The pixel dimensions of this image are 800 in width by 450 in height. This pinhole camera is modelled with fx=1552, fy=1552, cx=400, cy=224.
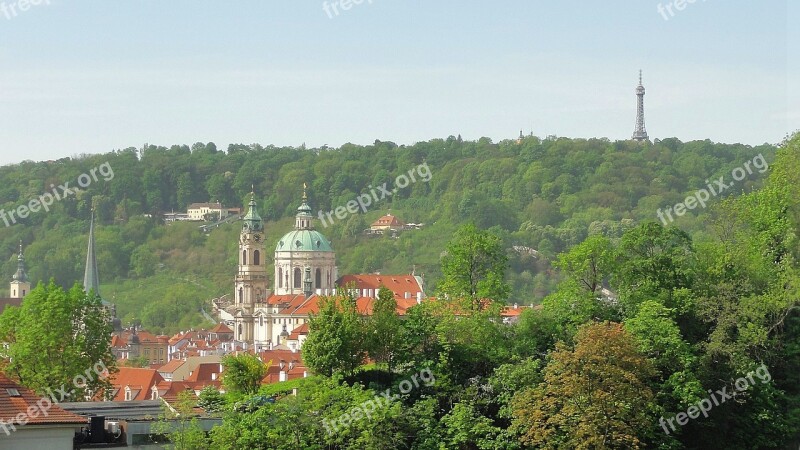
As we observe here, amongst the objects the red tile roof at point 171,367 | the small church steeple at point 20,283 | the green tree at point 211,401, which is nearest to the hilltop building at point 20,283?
the small church steeple at point 20,283

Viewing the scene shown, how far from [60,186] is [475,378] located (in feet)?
534

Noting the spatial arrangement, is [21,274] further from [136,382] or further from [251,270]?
[136,382]

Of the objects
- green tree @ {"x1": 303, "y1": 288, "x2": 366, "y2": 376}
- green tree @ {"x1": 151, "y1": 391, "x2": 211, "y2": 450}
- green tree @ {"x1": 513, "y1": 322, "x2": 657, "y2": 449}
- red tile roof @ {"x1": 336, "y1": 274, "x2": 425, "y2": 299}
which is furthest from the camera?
red tile roof @ {"x1": 336, "y1": 274, "x2": 425, "y2": 299}

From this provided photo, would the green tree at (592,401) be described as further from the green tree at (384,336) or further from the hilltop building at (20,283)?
the hilltop building at (20,283)

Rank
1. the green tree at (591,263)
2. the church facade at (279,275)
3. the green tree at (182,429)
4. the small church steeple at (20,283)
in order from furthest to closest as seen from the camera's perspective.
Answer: the small church steeple at (20,283) → the church facade at (279,275) → the green tree at (591,263) → the green tree at (182,429)

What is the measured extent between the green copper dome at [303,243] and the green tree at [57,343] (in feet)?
304

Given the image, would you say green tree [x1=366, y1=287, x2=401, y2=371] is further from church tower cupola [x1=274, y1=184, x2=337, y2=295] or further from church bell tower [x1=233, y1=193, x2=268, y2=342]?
church tower cupola [x1=274, y1=184, x2=337, y2=295]

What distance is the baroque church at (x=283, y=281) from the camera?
438ft

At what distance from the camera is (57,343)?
49781mm

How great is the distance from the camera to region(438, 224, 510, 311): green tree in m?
49.0

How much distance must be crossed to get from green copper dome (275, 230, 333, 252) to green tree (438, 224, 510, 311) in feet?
317

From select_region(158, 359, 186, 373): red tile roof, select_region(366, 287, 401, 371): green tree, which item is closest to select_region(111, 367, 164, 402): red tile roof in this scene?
select_region(158, 359, 186, 373): red tile roof

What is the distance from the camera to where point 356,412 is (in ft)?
127

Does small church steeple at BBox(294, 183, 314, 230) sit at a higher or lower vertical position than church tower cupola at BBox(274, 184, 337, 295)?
higher
